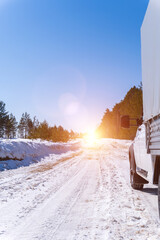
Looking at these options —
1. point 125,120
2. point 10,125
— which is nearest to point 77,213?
point 125,120

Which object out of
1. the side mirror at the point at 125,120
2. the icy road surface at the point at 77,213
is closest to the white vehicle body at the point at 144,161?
the side mirror at the point at 125,120

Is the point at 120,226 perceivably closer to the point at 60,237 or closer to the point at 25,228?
the point at 60,237

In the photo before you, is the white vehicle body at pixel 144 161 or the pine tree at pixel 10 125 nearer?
the white vehicle body at pixel 144 161

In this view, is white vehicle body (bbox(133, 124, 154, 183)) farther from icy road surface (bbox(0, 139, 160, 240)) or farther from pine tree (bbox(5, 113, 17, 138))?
pine tree (bbox(5, 113, 17, 138))

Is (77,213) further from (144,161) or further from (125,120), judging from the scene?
(125,120)

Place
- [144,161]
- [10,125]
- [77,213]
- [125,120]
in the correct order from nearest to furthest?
[77,213], [144,161], [125,120], [10,125]

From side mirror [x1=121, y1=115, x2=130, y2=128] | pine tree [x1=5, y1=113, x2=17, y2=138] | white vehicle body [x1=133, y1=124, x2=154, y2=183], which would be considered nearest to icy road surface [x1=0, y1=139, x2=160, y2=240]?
white vehicle body [x1=133, y1=124, x2=154, y2=183]

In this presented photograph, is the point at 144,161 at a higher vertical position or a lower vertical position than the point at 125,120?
lower

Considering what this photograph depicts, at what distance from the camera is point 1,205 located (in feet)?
15.3

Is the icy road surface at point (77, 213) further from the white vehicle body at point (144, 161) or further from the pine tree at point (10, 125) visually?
the pine tree at point (10, 125)

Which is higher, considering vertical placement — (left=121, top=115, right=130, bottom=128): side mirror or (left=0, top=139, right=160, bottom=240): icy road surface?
(left=121, top=115, right=130, bottom=128): side mirror

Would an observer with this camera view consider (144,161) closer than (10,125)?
Yes

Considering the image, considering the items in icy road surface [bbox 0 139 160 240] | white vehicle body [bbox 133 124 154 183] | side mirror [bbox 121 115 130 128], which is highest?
side mirror [bbox 121 115 130 128]

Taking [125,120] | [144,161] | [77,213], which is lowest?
[77,213]
